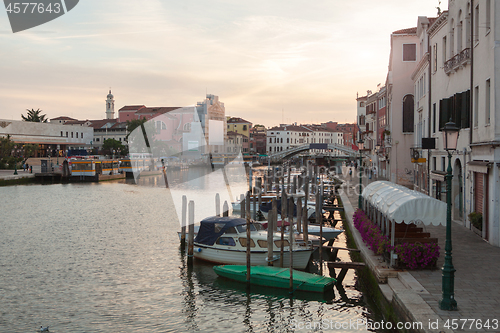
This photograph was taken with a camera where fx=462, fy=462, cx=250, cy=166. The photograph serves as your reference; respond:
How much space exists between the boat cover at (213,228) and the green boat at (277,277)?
2.03 metres

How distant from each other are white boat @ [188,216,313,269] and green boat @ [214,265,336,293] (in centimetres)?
108

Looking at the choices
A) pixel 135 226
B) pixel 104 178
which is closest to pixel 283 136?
pixel 104 178

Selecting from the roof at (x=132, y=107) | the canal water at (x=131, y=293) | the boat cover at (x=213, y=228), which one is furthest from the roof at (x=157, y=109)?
the boat cover at (x=213, y=228)

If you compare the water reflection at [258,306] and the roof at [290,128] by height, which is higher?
the roof at [290,128]

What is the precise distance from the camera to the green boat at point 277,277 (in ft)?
48.6

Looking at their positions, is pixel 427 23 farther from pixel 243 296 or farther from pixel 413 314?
pixel 413 314

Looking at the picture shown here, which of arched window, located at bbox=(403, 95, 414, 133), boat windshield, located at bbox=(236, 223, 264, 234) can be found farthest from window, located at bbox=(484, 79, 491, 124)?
arched window, located at bbox=(403, 95, 414, 133)

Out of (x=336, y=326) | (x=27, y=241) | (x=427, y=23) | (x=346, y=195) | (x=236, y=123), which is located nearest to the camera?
(x=336, y=326)

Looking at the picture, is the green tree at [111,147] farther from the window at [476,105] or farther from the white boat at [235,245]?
the window at [476,105]

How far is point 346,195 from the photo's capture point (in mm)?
39625

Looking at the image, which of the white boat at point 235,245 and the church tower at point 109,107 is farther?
the church tower at point 109,107

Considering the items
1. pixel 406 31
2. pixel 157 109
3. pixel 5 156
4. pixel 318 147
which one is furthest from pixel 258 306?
pixel 157 109

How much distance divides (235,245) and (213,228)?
122 cm

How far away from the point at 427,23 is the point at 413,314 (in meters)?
27.6
